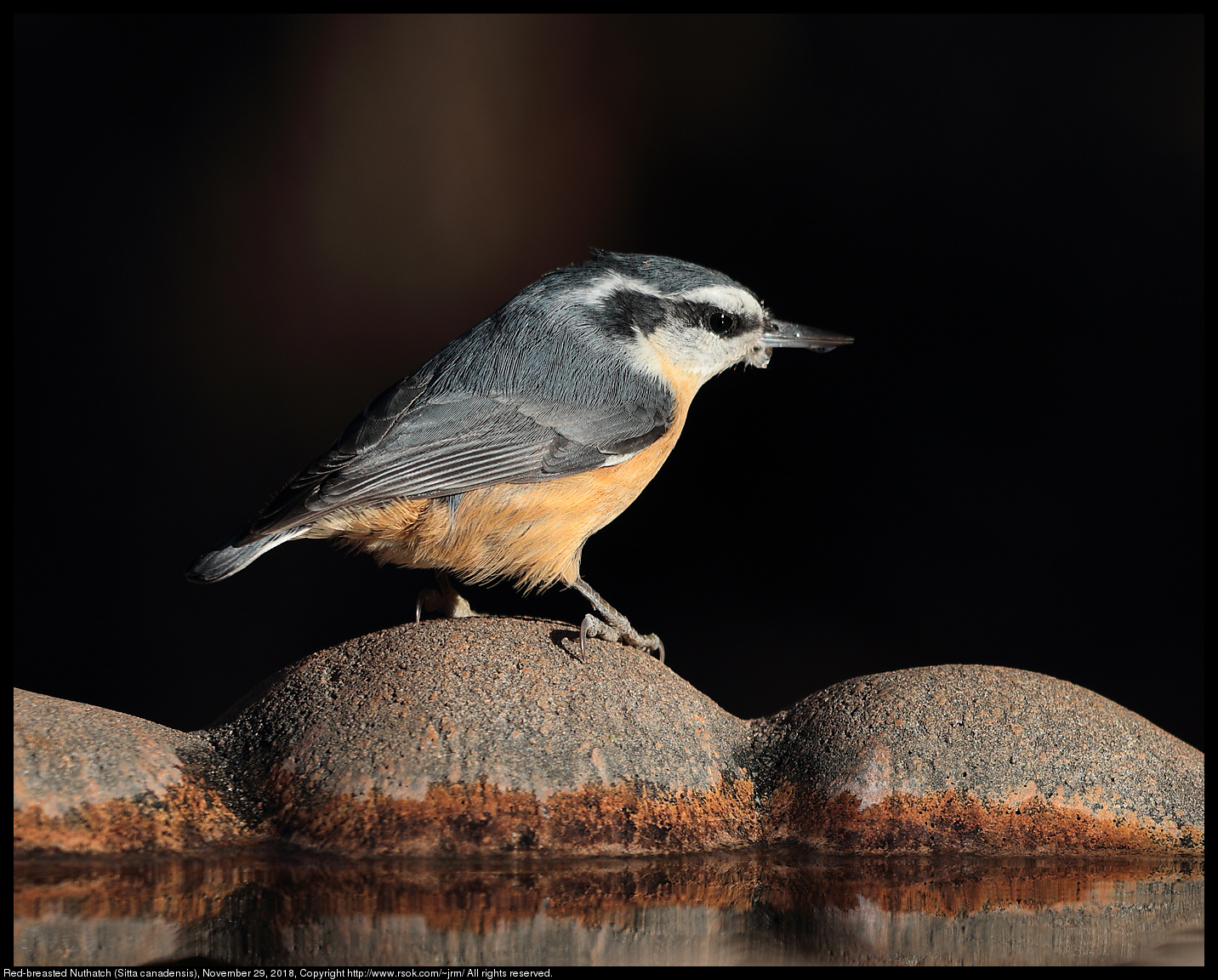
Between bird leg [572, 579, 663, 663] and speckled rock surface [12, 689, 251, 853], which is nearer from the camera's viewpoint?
speckled rock surface [12, 689, 251, 853]

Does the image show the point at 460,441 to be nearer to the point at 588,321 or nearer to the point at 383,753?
the point at 588,321

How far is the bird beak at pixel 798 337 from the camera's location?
305 centimetres

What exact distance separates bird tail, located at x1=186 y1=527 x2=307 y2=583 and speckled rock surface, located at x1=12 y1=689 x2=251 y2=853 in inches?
14.8

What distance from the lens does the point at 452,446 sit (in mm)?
2635

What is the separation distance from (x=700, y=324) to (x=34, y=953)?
2012mm


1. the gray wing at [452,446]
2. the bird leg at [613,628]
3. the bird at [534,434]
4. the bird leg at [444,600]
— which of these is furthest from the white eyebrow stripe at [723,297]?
the bird leg at [444,600]

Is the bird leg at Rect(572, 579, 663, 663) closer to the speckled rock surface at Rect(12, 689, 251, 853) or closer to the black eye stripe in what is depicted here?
the black eye stripe

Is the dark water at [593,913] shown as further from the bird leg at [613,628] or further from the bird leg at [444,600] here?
the bird leg at [444,600]

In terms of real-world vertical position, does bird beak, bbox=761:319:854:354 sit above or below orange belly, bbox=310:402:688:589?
above

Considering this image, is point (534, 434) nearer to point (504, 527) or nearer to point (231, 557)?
point (504, 527)

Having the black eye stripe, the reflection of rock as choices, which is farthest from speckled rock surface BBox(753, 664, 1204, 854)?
the black eye stripe

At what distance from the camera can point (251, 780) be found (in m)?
2.20

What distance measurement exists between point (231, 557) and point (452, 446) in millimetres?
548

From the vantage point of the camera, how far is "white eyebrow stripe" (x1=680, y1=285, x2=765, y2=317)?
2.89 m
